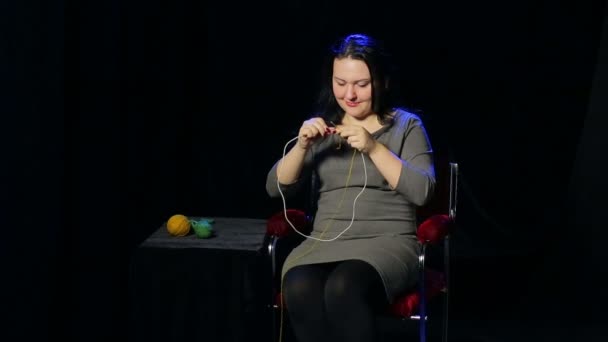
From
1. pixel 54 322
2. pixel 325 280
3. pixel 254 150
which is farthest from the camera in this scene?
pixel 254 150

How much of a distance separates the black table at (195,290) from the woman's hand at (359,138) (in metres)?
0.50

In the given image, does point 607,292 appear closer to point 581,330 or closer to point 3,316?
point 581,330

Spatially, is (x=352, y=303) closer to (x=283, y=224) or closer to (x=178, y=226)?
(x=283, y=224)

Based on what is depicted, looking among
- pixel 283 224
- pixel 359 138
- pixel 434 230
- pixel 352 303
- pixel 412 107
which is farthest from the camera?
pixel 412 107

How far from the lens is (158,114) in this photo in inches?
172

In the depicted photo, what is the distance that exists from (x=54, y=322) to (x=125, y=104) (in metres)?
0.91

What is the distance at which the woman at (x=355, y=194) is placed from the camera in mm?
3102

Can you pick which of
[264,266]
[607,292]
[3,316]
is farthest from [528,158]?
[3,316]

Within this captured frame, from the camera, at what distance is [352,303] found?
303 cm

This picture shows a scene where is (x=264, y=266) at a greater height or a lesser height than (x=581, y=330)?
greater

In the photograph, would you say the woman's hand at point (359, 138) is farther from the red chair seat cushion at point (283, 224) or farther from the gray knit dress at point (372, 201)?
the red chair seat cushion at point (283, 224)

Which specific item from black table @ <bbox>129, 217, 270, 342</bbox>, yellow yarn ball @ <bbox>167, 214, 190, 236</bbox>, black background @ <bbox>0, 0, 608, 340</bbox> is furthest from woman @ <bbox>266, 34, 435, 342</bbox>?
black background @ <bbox>0, 0, 608, 340</bbox>

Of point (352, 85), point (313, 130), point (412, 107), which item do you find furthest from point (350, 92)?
point (412, 107)

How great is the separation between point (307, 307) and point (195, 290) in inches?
18.6
